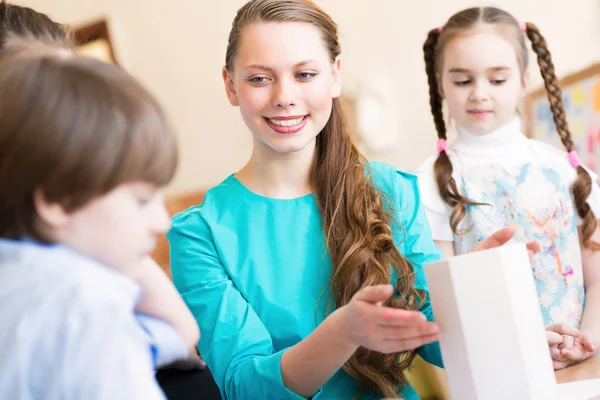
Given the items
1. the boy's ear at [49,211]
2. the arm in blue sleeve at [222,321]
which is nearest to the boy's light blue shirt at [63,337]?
the boy's ear at [49,211]

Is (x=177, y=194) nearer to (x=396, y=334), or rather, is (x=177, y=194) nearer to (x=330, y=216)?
(x=330, y=216)

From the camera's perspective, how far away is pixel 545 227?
1.32m

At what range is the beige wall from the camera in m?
2.59

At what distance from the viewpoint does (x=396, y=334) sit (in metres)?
0.77

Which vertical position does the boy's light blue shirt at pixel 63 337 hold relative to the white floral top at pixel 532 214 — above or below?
above

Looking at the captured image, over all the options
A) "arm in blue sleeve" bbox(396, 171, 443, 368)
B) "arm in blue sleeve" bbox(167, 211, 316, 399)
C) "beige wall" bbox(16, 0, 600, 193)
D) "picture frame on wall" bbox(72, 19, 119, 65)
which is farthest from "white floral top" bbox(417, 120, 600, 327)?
"picture frame on wall" bbox(72, 19, 119, 65)

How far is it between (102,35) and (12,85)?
8.46 ft

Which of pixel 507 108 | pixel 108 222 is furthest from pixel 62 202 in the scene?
pixel 507 108

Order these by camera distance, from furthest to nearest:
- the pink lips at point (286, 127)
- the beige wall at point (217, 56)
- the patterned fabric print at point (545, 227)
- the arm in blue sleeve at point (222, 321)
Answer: the beige wall at point (217, 56)
the patterned fabric print at point (545, 227)
the pink lips at point (286, 127)
the arm in blue sleeve at point (222, 321)

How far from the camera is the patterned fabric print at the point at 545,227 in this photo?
4.31ft

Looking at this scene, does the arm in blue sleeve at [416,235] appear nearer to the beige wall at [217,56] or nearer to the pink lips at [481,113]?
the pink lips at [481,113]

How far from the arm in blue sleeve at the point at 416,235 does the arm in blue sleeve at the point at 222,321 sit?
0.86 feet

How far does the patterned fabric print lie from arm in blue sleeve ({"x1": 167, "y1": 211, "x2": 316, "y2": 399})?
0.51m

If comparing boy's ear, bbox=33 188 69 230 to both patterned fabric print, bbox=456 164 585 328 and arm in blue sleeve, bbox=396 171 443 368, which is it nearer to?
arm in blue sleeve, bbox=396 171 443 368
